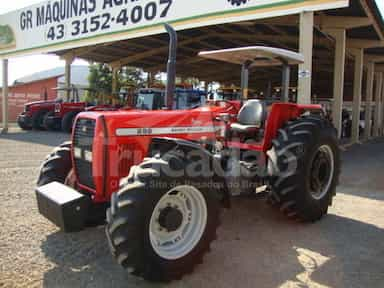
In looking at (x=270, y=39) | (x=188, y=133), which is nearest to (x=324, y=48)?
(x=270, y=39)

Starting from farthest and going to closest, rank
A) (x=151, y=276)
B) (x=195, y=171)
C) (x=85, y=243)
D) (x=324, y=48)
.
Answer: (x=324, y=48), (x=85, y=243), (x=195, y=171), (x=151, y=276)

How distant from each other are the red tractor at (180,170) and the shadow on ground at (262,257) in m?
0.23

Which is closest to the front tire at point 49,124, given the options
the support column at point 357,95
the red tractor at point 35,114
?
the red tractor at point 35,114

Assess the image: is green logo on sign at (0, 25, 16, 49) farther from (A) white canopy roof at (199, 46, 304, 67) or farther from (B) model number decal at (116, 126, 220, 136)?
(B) model number decal at (116, 126, 220, 136)

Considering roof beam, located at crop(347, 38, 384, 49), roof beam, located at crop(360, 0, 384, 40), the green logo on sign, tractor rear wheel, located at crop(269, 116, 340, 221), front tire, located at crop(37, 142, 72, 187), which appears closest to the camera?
front tire, located at crop(37, 142, 72, 187)

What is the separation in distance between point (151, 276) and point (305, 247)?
1644mm

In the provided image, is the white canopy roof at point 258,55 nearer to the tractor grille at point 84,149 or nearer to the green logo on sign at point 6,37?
the tractor grille at point 84,149

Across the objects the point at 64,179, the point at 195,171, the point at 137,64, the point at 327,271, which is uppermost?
the point at 137,64

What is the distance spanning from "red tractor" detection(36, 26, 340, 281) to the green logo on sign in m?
14.8

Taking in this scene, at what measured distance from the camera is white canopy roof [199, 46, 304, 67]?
406 centimetres

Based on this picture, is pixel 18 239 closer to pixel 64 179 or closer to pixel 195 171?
pixel 64 179

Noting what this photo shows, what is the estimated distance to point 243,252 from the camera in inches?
132

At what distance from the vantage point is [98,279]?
2.75 meters

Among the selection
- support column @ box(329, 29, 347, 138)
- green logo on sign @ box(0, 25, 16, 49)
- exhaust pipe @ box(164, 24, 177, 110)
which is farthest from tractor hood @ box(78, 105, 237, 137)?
green logo on sign @ box(0, 25, 16, 49)
